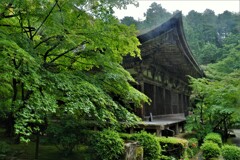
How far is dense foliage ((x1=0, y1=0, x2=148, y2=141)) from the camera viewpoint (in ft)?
13.0

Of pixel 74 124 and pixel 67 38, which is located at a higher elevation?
pixel 67 38

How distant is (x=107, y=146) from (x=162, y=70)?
9136 millimetres

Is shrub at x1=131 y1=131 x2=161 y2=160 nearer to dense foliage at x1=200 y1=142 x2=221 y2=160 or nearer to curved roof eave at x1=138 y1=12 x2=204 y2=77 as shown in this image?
dense foliage at x1=200 y1=142 x2=221 y2=160

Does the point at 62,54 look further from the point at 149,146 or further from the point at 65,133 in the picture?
the point at 149,146

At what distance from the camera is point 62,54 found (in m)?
5.57

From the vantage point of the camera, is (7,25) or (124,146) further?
(124,146)

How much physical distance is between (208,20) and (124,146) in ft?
206

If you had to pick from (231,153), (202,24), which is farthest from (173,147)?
(202,24)

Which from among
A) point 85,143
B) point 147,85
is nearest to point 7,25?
point 85,143

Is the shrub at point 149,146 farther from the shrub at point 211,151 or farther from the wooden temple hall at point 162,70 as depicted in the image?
the shrub at point 211,151

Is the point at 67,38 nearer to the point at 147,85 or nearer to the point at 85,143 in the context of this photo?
the point at 85,143

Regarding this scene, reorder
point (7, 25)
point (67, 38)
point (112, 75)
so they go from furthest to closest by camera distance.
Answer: point (112, 75) → point (7, 25) → point (67, 38)

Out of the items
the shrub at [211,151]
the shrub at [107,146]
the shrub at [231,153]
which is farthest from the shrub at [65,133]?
the shrub at [231,153]

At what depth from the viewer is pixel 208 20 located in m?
61.0
